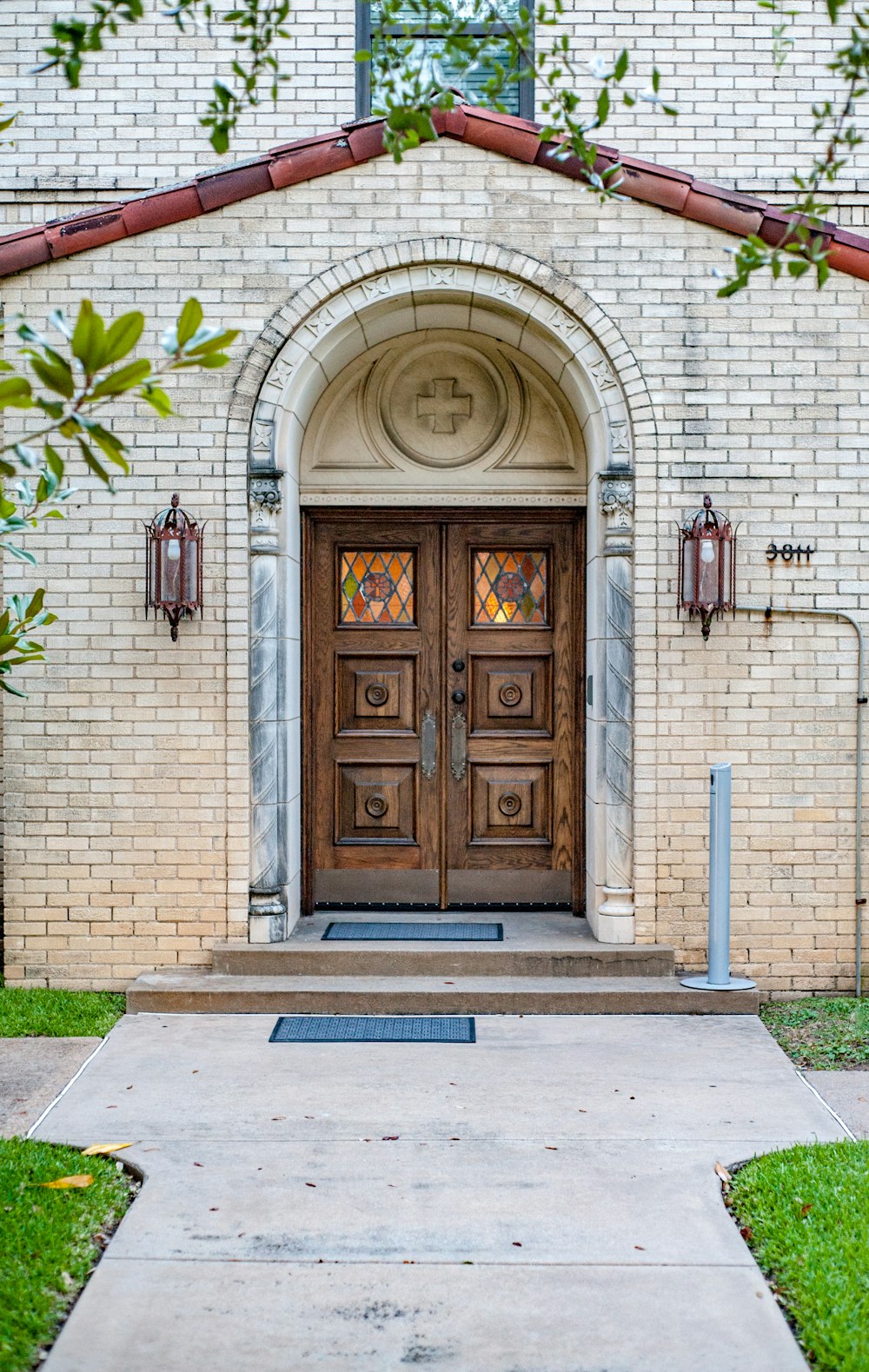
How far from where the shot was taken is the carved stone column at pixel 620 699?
734 cm

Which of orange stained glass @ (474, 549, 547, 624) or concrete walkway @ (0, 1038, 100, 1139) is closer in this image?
concrete walkway @ (0, 1038, 100, 1139)

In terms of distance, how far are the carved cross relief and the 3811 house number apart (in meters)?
2.16

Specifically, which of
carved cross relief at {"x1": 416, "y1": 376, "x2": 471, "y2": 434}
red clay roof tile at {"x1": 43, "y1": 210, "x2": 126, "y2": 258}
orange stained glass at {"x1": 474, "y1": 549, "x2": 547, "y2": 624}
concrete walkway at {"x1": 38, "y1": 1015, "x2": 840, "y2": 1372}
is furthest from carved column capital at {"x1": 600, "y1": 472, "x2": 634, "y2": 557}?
red clay roof tile at {"x1": 43, "y1": 210, "x2": 126, "y2": 258}

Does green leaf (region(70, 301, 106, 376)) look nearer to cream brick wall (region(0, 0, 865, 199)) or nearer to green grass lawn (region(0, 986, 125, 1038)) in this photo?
green grass lawn (region(0, 986, 125, 1038))

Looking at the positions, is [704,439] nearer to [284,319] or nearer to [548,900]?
[284,319]

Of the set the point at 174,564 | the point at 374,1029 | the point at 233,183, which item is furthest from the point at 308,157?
the point at 374,1029

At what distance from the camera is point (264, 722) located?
7.37m

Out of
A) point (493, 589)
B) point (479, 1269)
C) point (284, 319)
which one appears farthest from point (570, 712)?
point (479, 1269)

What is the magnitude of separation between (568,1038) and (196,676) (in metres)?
2.93

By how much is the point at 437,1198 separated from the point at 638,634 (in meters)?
3.68

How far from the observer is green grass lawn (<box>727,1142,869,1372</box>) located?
369 cm

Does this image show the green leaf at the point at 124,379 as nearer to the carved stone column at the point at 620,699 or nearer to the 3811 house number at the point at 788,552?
the carved stone column at the point at 620,699

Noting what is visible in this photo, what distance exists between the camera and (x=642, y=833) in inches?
290

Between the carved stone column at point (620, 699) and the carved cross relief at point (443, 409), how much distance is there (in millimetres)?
1293
